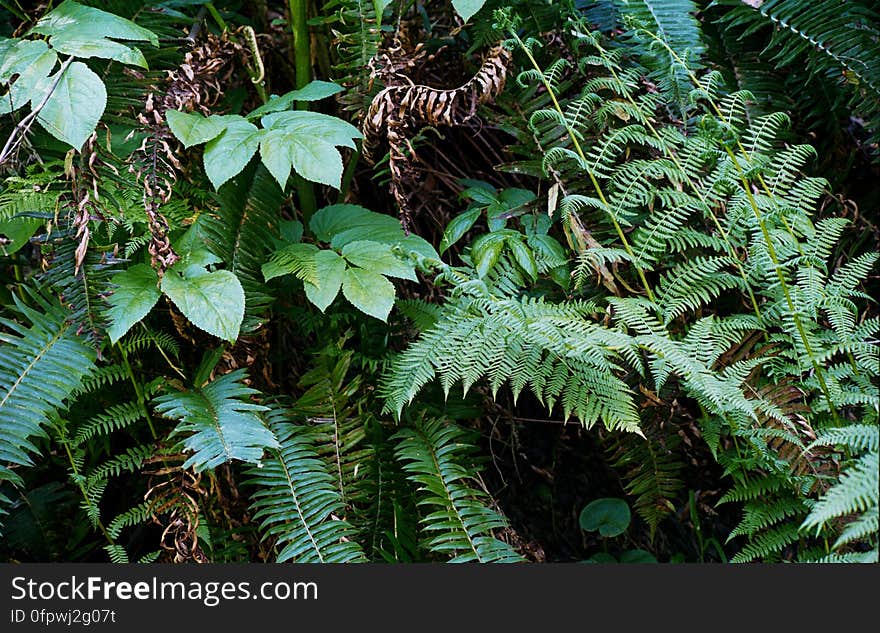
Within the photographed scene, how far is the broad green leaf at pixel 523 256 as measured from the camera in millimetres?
1794

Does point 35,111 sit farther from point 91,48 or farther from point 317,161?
point 317,161

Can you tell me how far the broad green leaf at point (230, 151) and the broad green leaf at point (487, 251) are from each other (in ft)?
1.88

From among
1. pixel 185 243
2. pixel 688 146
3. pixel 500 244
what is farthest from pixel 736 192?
pixel 185 243

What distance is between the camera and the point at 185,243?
172 centimetres

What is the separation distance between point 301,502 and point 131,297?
0.58 m

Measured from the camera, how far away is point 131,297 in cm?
158

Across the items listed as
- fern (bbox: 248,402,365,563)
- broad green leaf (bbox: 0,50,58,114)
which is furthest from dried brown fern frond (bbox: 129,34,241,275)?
fern (bbox: 248,402,365,563)

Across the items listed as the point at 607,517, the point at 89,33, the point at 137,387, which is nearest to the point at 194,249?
the point at 137,387

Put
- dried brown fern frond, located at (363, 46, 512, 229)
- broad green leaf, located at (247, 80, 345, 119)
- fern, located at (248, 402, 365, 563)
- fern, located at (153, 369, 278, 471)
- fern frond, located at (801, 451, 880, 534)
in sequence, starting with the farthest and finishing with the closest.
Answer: dried brown fern frond, located at (363, 46, 512, 229) → broad green leaf, located at (247, 80, 345, 119) → fern, located at (248, 402, 365, 563) → fern, located at (153, 369, 278, 471) → fern frond, located at (801, 451, 880, 534)

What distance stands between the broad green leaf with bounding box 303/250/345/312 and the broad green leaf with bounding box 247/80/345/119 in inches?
14.2

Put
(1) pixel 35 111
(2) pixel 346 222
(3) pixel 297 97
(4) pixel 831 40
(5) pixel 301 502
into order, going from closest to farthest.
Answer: (1) pixel 35 111, (5) pixel 301 502, (3) pixel 297 97, (2) pixel 346 222, (4) pixel 831 40

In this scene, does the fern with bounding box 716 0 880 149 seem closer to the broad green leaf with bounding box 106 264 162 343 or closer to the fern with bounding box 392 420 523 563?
the fern with bounding box 392 420 523 563

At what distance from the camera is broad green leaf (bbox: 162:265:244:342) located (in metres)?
1.52

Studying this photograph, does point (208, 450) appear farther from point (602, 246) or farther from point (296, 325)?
point (602, 246)
